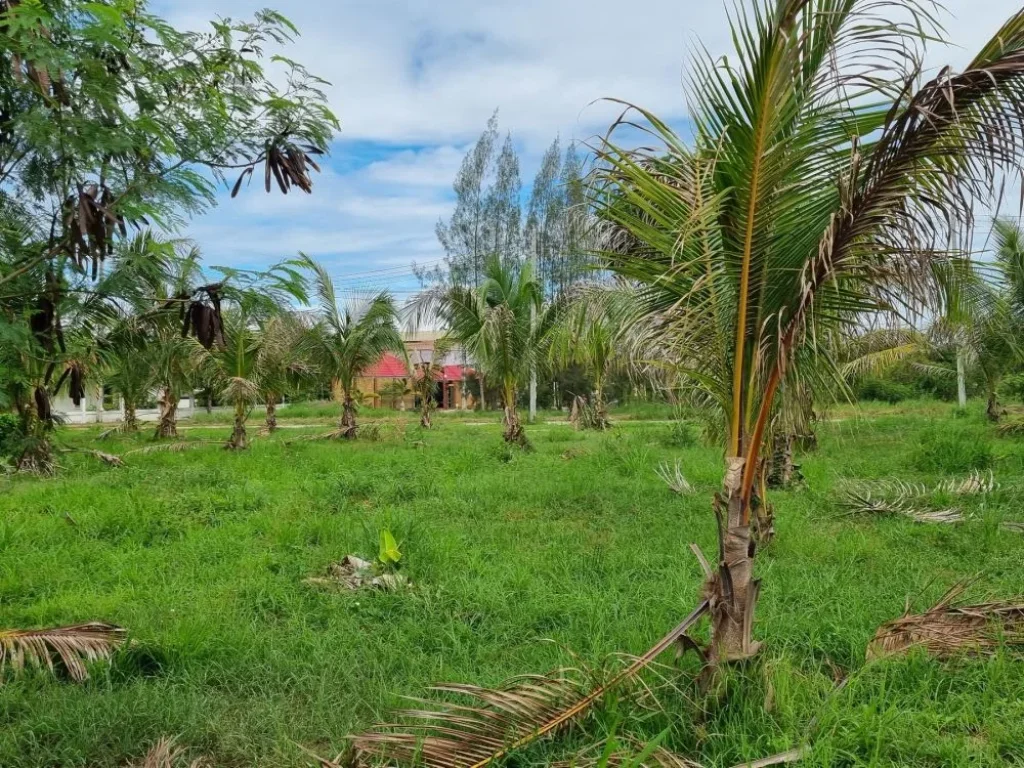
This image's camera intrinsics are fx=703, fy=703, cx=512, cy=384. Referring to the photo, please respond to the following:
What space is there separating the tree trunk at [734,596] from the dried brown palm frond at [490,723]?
7.0 inches

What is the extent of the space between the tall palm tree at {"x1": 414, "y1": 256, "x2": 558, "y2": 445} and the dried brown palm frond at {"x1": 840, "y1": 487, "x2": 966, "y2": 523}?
6.10 meters

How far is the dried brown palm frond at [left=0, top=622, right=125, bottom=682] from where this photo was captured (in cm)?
289

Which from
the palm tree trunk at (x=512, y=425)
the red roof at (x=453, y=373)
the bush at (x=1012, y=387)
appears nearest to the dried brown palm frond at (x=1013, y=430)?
the palm tree trunk at (x=512, y=425)

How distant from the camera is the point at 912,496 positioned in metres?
6.62

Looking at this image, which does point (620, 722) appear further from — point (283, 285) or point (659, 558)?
point (659, 558)

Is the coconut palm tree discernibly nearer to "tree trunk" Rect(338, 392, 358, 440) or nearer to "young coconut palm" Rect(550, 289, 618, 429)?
"tree trunk" Rect(338, 392, 358, 440)

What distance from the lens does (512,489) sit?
7.66 metres

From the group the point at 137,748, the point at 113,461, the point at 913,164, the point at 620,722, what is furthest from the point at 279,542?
the point at 113,461

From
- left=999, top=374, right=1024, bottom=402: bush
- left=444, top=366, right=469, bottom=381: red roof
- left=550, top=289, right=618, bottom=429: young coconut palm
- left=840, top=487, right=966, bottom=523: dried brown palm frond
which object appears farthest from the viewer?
left=444, top=366, right=469, bottom=381: red roof

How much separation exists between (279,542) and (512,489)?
280cm

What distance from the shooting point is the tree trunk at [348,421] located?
14523 mm

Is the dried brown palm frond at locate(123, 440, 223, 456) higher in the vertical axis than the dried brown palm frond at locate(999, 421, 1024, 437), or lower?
lower

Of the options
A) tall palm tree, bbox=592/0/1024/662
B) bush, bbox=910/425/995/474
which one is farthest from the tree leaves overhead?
bush, bbox=910/425/995/474

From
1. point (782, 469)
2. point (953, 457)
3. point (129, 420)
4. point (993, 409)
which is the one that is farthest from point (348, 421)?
point (993, 409)
